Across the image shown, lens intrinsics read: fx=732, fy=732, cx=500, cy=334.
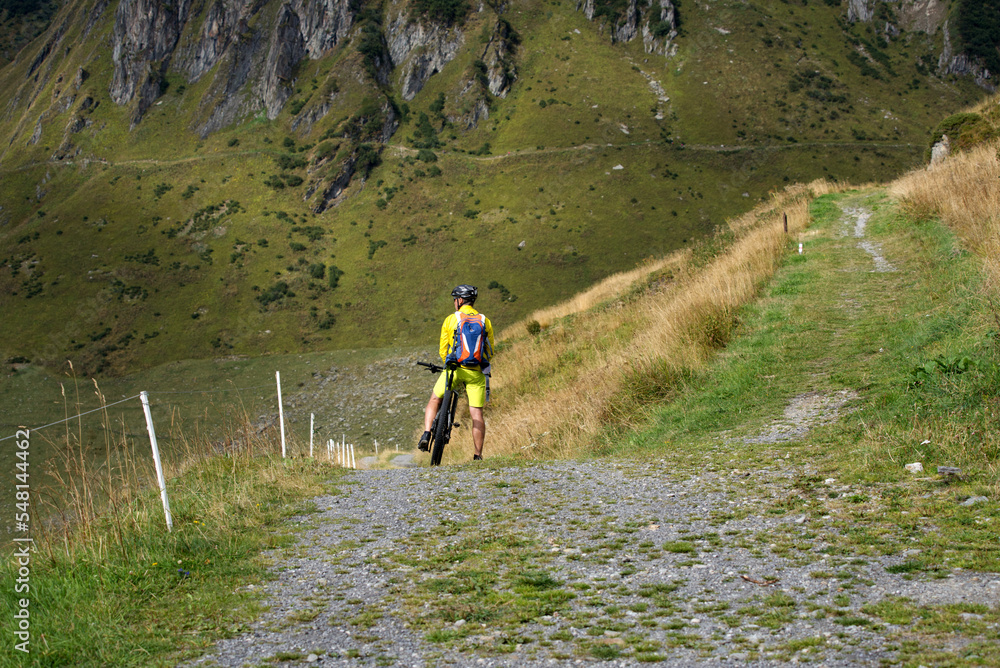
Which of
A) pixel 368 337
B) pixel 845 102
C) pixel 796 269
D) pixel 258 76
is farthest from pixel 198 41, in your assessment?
pixel 796 269

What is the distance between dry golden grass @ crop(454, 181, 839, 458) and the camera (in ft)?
31.5

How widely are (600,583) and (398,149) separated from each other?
13789 centimetres

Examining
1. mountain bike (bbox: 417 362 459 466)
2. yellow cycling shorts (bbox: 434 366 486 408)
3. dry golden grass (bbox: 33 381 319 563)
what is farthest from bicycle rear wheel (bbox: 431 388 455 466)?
dry golden grass (bbox: 33 381 319 563)

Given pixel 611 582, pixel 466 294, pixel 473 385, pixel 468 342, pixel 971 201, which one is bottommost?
pixel 611 582

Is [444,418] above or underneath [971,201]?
underneath

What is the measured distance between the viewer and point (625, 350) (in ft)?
38.6

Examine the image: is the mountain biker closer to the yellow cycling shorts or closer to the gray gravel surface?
the yellow cycling shorts

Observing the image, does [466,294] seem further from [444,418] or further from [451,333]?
[444,418]

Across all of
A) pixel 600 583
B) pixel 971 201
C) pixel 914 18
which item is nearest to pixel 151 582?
pixel 600 583

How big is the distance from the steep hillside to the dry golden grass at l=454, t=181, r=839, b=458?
75796 millimetres

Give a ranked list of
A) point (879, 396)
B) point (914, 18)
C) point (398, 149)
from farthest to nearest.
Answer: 1. point (914, 18)
2. point (398, 149)
3. point (879, 396)

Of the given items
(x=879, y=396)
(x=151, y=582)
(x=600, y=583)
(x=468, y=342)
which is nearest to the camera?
(x=600, y=583)

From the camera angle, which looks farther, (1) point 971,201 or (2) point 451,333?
(1) point 971,201

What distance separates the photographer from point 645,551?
454 cm
